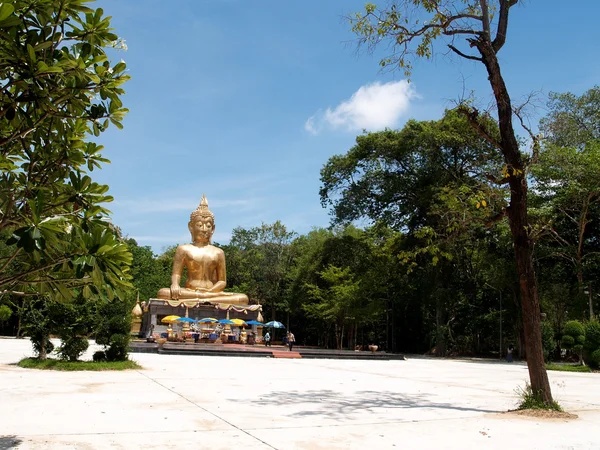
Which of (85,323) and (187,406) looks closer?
(187,406)

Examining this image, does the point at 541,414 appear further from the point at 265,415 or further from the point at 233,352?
the point at 233,352

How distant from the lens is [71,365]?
13.0 m

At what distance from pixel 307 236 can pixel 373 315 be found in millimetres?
15115

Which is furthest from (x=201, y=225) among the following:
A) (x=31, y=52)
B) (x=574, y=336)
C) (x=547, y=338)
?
(x=31, y=52)

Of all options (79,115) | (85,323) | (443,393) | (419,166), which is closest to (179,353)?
(85,323)

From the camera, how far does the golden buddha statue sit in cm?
2830

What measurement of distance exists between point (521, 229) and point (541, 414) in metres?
2.63

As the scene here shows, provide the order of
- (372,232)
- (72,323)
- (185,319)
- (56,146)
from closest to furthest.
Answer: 1. (56,146)
2. (72,323)
3. (185,319)
4. (372,232)

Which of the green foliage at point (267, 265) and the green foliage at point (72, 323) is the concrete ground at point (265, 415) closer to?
the green foliage at point (72, 323)

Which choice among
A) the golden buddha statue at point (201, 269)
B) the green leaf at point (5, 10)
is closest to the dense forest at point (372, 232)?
the green leaf at point (5, 10)

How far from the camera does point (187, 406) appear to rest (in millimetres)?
7734

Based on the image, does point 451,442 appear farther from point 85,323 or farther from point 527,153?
point 85,323

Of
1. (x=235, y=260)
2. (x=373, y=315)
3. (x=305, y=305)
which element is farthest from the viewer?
(x=235, y=260)

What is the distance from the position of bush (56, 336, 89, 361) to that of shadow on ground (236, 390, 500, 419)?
6.07 metres
